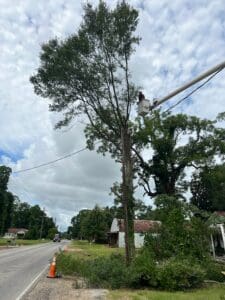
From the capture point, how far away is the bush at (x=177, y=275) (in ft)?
41.8

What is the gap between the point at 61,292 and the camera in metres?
11.7

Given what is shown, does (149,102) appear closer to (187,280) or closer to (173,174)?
(187,280)

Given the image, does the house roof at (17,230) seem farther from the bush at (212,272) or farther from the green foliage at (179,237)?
the bush at (212,272)

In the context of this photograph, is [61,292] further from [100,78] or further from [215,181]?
[215,181]

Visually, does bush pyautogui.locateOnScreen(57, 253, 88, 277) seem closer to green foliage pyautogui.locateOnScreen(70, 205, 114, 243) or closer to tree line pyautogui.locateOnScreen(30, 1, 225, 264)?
tree line pyautogui.locateOnScreen(30, 1, 225, 264)

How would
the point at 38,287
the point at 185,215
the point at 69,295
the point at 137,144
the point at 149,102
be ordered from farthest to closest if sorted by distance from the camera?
the point at 137,144
the point at 185,215
the point at 38,287
the point at 69,295
the point at 149,102

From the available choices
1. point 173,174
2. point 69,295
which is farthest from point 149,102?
point 173,174

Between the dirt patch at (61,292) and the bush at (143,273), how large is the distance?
130 cm

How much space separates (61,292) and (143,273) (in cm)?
313

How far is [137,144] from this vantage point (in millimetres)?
37812

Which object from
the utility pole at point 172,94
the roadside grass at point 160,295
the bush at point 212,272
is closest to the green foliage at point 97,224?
the bush at point 212,272

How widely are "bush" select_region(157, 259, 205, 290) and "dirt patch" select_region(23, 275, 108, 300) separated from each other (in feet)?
6.96

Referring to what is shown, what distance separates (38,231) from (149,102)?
406ft

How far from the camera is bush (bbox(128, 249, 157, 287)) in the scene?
13069 mm
